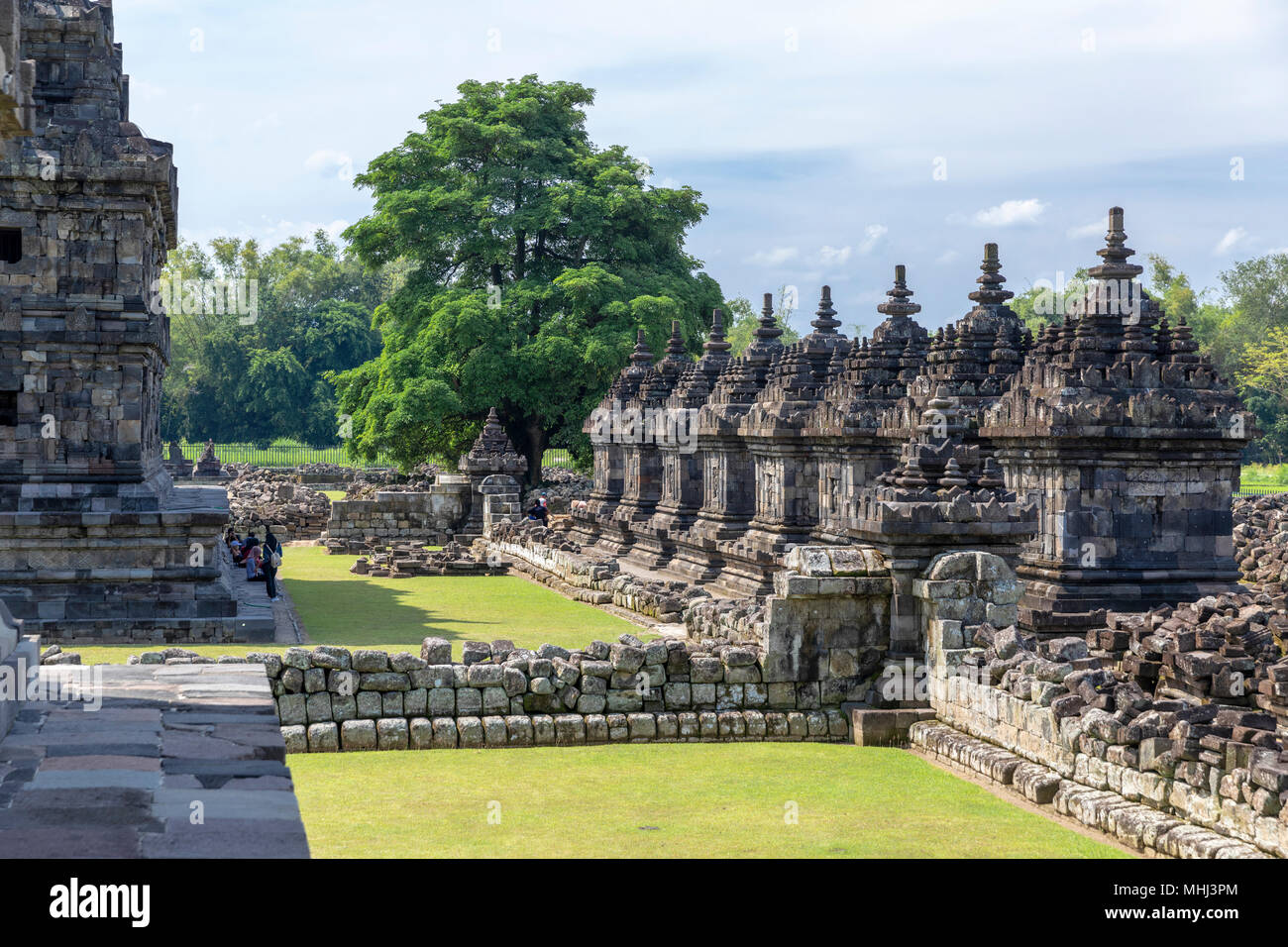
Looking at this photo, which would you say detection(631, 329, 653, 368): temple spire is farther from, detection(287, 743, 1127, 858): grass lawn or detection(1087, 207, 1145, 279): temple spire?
detection(287, 743, 1127, 858): grass lawn

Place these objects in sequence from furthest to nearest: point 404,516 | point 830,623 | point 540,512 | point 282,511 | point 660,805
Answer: point 282,511 < point 404,516 < point 540,512 < point 830,623 < point 660,805

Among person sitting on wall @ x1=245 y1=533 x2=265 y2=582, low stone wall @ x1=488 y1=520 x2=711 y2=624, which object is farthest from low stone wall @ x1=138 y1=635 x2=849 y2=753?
person sitting on wall @ x1=245 y1=533 x2=265 y2=582

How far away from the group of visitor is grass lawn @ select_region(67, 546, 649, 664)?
0.48 m

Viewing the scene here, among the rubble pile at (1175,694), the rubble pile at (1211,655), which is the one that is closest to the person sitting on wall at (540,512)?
the rubble pile at (1175,694)

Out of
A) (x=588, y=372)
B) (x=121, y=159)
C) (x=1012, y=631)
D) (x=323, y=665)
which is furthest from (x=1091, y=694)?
(x=588, y=372)

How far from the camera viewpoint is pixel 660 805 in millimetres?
7922

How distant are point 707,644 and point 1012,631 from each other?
2440 millimetres

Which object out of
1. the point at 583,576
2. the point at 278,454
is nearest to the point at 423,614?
the point at 583,576

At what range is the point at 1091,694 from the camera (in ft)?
26.5

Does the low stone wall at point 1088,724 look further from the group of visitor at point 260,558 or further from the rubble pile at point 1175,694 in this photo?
the group of visitor at point 260,558

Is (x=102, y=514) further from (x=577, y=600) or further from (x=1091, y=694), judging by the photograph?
(x=1091, y=694)

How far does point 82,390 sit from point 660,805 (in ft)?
34.8

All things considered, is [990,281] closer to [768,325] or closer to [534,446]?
[768,325]

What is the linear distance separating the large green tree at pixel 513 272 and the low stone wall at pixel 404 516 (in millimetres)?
2852
